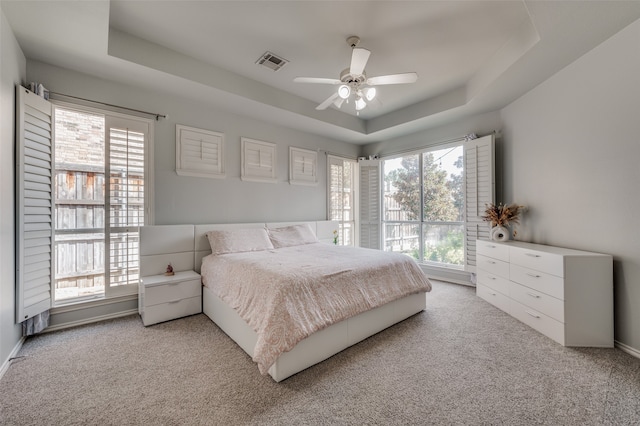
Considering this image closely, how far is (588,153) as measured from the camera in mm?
2516

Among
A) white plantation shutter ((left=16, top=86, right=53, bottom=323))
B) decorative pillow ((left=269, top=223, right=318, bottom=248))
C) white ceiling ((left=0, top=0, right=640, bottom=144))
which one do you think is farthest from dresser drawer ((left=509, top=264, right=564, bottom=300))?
white plantation shutter ((left=16, top=86, right=53, bottom=323))

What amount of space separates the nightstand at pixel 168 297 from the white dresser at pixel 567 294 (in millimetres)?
3631

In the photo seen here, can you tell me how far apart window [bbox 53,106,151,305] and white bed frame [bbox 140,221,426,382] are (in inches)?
9.4

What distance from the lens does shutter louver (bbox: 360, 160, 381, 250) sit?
17.6 feet

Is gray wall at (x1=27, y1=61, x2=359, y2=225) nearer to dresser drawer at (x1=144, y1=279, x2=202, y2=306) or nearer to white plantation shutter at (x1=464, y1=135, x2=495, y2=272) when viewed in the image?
dresser drawer at (x1=144, y1=279, x2=202, y2=306)

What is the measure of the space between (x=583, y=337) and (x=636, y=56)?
2.36 m

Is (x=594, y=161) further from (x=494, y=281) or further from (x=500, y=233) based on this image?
(x=494, y=281)

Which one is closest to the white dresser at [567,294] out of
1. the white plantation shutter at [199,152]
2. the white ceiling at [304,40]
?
the white ceiling at [304,40]

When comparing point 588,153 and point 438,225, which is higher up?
point 588,153

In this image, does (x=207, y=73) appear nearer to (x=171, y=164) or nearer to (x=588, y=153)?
(x=171, y=164)

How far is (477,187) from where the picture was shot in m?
3.89

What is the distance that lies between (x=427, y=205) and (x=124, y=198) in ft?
15.0

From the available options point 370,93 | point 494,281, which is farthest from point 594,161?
point 370,93

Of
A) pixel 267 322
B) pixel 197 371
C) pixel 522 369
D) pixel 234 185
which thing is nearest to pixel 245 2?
pixel 234 185
